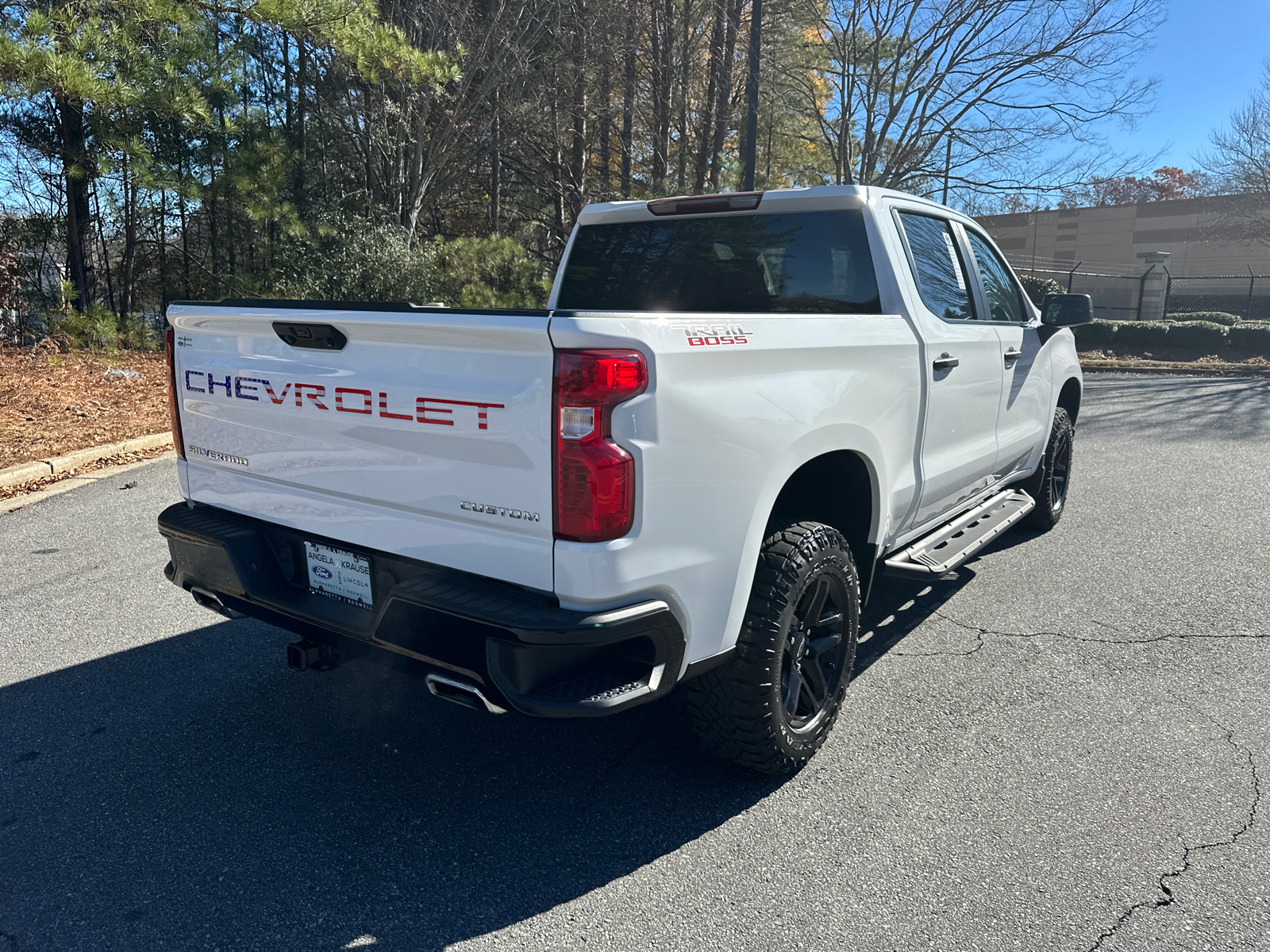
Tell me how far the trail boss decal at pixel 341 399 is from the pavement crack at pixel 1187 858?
2.13 metres

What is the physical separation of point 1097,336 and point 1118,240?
50654 mm

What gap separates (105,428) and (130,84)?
4.75 m

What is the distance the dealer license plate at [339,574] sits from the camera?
270 centimetres

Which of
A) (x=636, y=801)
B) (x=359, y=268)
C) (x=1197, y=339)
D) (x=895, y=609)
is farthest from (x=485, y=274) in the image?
(x=1197, y=339)

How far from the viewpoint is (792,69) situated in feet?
68.7

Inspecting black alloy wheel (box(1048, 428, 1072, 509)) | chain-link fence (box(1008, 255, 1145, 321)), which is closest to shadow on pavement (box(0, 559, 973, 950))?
black alloy wheel (box(1048, 428, 1072, 509))

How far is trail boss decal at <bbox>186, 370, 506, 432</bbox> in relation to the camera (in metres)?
2.36

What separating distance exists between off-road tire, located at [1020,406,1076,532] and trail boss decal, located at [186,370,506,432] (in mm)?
4451

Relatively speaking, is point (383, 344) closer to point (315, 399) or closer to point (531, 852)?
point (315, 399)

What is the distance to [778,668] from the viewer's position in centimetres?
278

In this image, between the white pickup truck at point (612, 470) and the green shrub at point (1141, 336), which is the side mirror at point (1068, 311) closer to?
the white pickup truck at point (612, 470)

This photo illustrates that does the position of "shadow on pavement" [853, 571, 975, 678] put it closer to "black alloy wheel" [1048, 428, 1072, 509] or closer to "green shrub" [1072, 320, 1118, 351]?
"black alloy wheel" [1048, 428, 1072, 509]

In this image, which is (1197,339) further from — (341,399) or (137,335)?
(341,399)

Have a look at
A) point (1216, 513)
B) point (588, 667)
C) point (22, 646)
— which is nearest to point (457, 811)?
point (588, 667)
